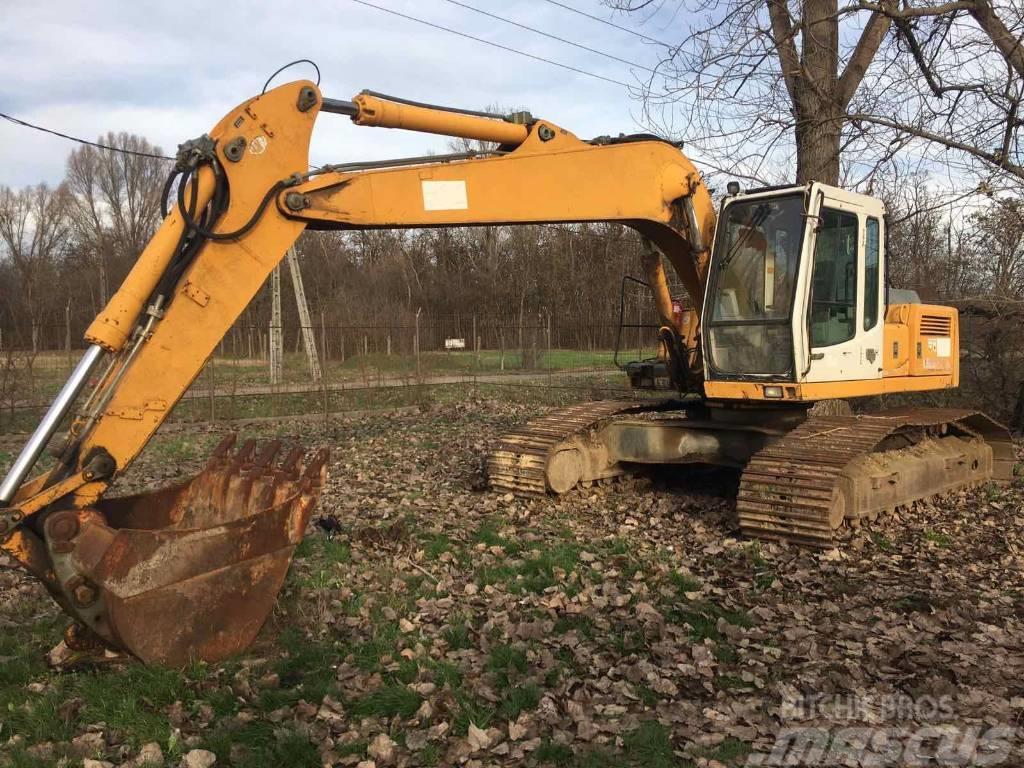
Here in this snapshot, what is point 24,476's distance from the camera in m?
3.87

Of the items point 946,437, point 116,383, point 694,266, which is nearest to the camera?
point 116,383

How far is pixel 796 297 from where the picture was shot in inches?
271

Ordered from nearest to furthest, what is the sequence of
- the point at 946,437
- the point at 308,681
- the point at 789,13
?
the point at 308,681 < the point at 946,437 < the point at 789,13

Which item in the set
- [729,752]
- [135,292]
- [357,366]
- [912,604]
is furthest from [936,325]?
[357,366]

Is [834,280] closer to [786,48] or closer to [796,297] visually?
[796,297]

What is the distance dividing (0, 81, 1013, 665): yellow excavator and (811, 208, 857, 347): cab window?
0.02 metres

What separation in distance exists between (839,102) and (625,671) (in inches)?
377

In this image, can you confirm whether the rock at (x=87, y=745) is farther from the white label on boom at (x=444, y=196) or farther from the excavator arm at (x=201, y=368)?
the white label on boom at (x=444, y=196)

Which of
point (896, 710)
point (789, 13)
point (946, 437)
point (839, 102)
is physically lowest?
point (896, 710)

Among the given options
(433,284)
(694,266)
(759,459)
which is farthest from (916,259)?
(433,284)

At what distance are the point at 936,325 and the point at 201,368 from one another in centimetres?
708

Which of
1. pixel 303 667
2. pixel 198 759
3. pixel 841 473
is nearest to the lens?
pixel 198 759

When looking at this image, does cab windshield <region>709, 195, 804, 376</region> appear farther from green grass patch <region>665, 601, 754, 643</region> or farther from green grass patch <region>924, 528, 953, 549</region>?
green grass patch <region>665, 601, 754, 643</region>

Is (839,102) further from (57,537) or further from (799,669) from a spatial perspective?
(57,537)
